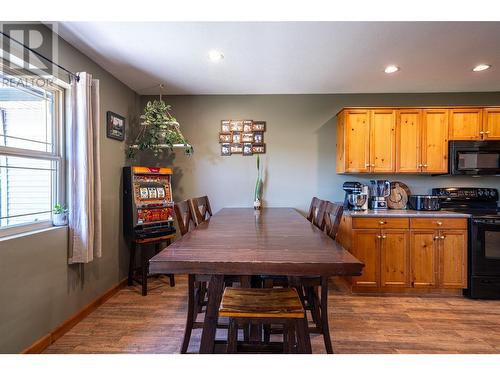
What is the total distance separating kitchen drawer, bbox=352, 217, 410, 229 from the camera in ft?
9.11

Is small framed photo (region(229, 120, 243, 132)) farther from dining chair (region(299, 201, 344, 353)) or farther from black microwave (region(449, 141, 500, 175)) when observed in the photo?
black microwave (region(449, 141, 500, 175))

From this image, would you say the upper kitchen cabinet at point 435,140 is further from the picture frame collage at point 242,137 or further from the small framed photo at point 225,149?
the small framed photo at point 225,149

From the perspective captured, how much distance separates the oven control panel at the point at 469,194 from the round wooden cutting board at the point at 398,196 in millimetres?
407

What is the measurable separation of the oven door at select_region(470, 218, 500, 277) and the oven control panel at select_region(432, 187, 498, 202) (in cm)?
61

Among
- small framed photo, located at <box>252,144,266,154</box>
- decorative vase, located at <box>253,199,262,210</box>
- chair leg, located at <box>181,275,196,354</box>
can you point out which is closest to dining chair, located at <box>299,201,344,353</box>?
chair leg, located at <box>181,275,196,354</box>

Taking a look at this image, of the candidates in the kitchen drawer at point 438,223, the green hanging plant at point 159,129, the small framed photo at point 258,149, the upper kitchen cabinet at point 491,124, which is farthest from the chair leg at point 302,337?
the upper kitchen cabinet at point 491,124

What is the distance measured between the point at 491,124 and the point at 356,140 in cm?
155

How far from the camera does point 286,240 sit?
4.93 feet

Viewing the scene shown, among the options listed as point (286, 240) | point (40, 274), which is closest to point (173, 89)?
point (40, 274)

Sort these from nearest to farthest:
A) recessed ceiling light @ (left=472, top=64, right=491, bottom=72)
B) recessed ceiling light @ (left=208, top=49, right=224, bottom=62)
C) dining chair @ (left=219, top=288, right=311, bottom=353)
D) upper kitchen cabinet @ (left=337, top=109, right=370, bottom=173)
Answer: dining chair @ (left=219, top=288, right=311, bottom=353), recessed ceiling light @ (left=208, top=49, right=224, bottom=62), recessed ceiling light @ (left=472, top=64, right=491, bottom=72), upper kitchen cabinet @ (left=337, top=109, right=370, bottom=173)

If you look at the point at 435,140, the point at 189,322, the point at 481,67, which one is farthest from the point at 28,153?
the point at 481,67

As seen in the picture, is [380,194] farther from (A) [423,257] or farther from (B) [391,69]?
(B) [391,69]

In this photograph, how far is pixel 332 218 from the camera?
1.81m
